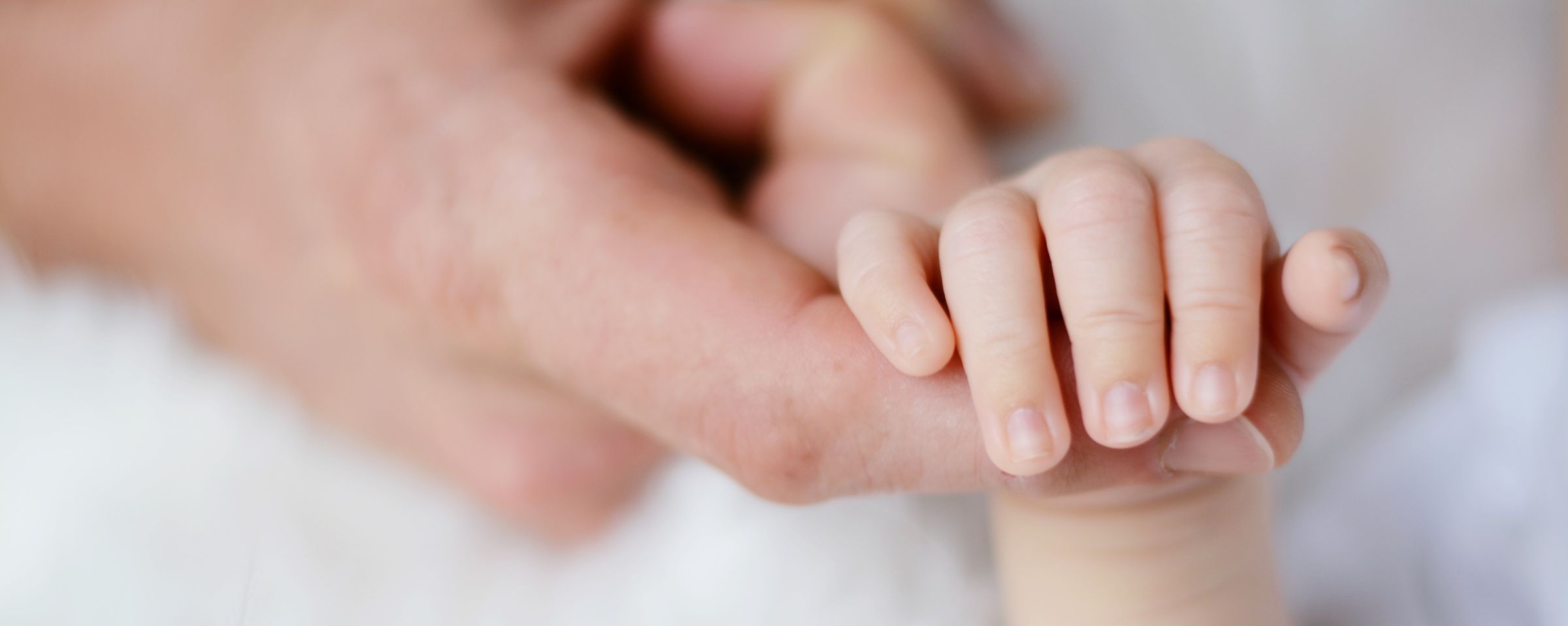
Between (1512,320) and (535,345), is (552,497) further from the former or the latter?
(1512,320)

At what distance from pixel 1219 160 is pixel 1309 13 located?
56 centimetres

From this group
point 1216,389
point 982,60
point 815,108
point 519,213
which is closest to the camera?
point 1216,389

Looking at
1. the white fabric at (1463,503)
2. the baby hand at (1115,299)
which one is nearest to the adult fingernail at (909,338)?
the baby hand at (1115,299)

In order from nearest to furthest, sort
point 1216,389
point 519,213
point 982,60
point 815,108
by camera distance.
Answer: point 1216,389, point 519,213, point 815,108, point 982,60

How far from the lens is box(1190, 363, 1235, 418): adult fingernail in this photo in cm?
44

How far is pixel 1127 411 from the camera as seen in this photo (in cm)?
45

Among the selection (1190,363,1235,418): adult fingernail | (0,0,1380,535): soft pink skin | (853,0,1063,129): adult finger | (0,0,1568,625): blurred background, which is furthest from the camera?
(853,0,1063,129): adult finger

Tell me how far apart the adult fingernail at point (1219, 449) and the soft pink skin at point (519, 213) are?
0.7 inches

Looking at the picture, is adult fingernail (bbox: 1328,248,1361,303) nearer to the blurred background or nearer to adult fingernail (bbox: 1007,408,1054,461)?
adult fingernail (bbox: 1007,408,1054,461)

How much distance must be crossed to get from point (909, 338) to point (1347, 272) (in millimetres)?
174

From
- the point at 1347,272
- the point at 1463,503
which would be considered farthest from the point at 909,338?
the point at 1463,503

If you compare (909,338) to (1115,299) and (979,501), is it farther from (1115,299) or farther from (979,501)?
(979,501)

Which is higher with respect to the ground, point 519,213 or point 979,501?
point 519,213

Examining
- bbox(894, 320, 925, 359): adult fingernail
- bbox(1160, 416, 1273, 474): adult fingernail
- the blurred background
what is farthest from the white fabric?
bbox(894, 320, 925, 359): adult fingernail
